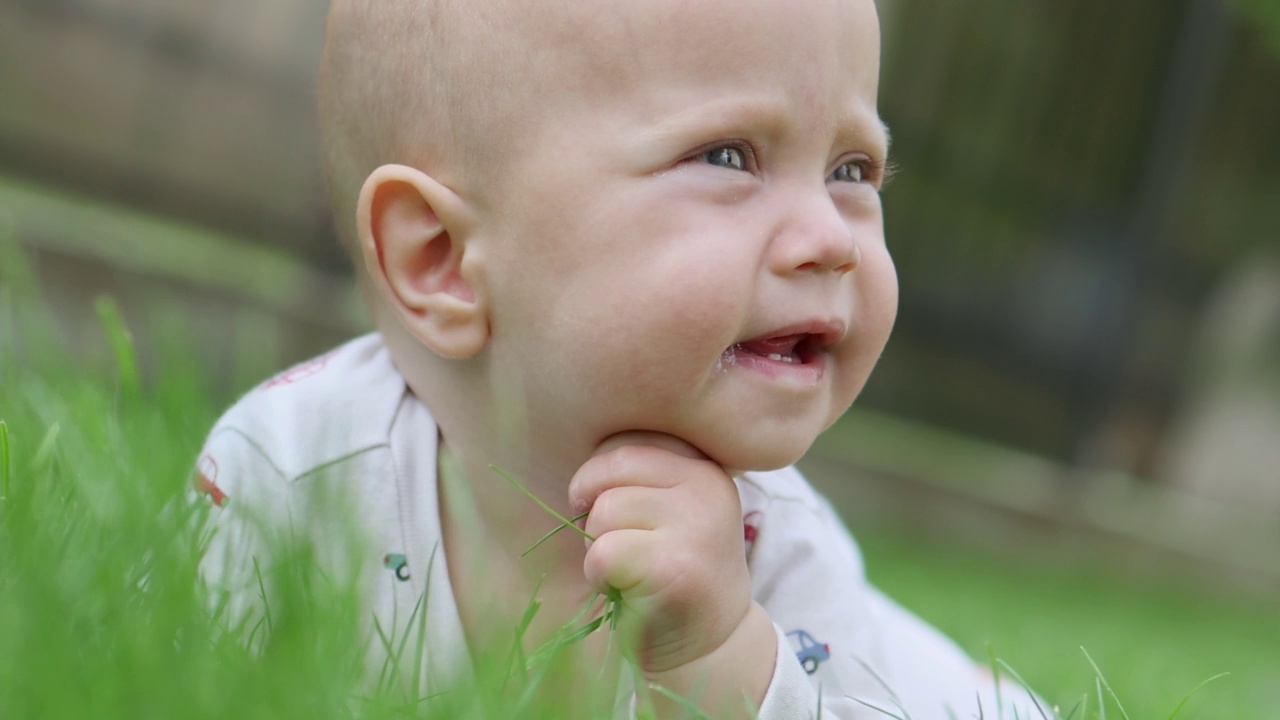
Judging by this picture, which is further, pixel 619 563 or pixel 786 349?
pixel 786 349

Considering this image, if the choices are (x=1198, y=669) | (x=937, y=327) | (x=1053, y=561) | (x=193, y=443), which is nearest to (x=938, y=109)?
(x=937, y=327)

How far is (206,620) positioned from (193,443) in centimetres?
96

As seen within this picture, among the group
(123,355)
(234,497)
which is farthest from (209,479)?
(123,355)

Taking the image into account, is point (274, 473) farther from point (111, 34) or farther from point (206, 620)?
point (111, 34)

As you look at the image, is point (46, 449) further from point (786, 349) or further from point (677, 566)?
point (786, 349)

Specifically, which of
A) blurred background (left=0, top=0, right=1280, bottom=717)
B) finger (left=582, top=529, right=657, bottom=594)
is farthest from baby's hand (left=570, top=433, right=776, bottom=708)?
blurred background (left=0, top=0, right=1280, bottom=717)

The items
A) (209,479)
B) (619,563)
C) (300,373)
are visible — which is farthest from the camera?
(300,373)

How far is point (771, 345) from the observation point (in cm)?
138

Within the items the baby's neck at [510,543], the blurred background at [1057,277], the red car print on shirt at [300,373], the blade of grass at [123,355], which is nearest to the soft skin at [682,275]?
the baby's neck at [510,543]

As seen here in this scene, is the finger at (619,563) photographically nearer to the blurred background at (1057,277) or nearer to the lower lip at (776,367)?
the lower lip at (776,367)

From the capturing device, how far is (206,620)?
3.50 feet

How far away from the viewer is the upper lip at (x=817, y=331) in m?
1.35

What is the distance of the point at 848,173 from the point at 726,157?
0.21m

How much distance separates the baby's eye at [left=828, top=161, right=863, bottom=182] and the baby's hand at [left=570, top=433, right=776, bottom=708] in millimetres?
394
